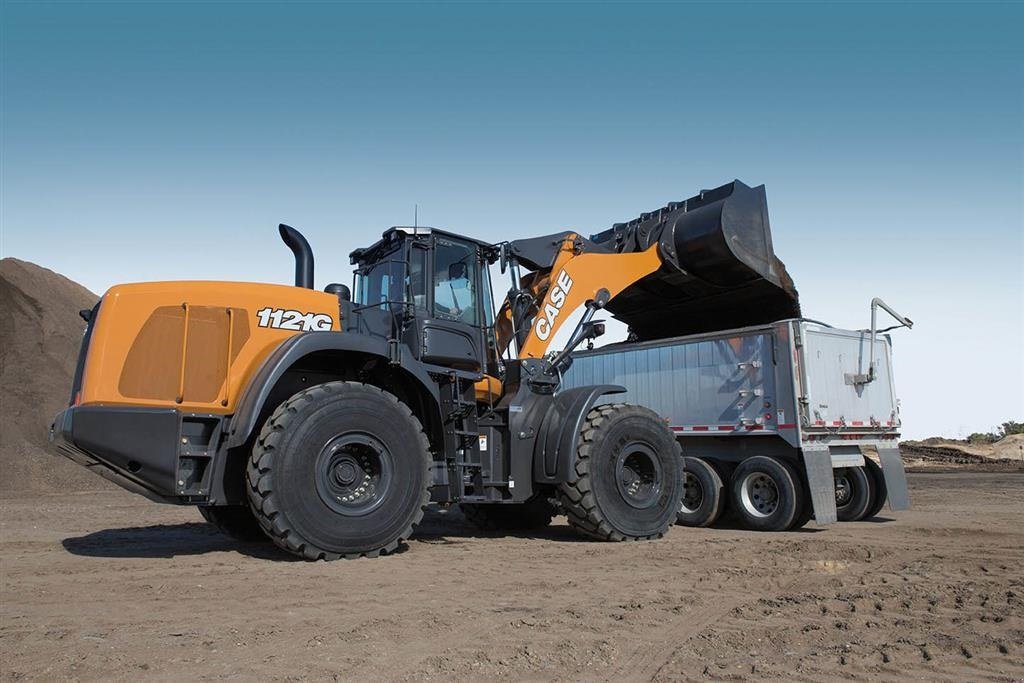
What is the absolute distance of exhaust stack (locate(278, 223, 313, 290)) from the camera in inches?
326

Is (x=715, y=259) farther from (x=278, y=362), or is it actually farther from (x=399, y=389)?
(x=278, y=362)

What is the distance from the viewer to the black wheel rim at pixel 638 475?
8766 millimetres

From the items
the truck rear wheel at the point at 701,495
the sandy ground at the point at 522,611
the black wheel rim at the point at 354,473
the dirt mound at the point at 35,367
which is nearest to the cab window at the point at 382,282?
the black wheel rim at the point at 354,473

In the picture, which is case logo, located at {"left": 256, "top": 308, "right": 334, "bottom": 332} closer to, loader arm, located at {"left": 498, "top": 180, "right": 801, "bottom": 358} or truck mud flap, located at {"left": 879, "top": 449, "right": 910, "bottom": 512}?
loader arm, located at {"left": 498, "top": 180, "right": 801, "bottom": 358}

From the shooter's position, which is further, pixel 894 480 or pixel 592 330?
pixel 894 480

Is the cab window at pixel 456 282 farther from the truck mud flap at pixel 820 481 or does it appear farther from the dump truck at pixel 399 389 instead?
the truck mud flap at pixel 820 481

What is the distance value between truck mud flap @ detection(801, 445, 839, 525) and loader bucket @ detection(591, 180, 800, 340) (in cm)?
196

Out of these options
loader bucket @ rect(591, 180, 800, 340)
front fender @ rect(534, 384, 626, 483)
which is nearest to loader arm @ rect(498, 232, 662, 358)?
loader bucket @ rect(591, 180, 800, 340)

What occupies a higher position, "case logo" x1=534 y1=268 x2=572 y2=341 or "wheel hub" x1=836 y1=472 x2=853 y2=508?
"case logo" x1=534 y1=268 x2=572 y2=341

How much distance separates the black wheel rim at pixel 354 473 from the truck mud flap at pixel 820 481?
579cm

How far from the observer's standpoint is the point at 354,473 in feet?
23.0

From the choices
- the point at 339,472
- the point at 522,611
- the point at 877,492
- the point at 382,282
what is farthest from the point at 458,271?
the point at 877,492

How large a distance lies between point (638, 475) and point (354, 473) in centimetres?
363

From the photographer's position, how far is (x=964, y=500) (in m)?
15.8
